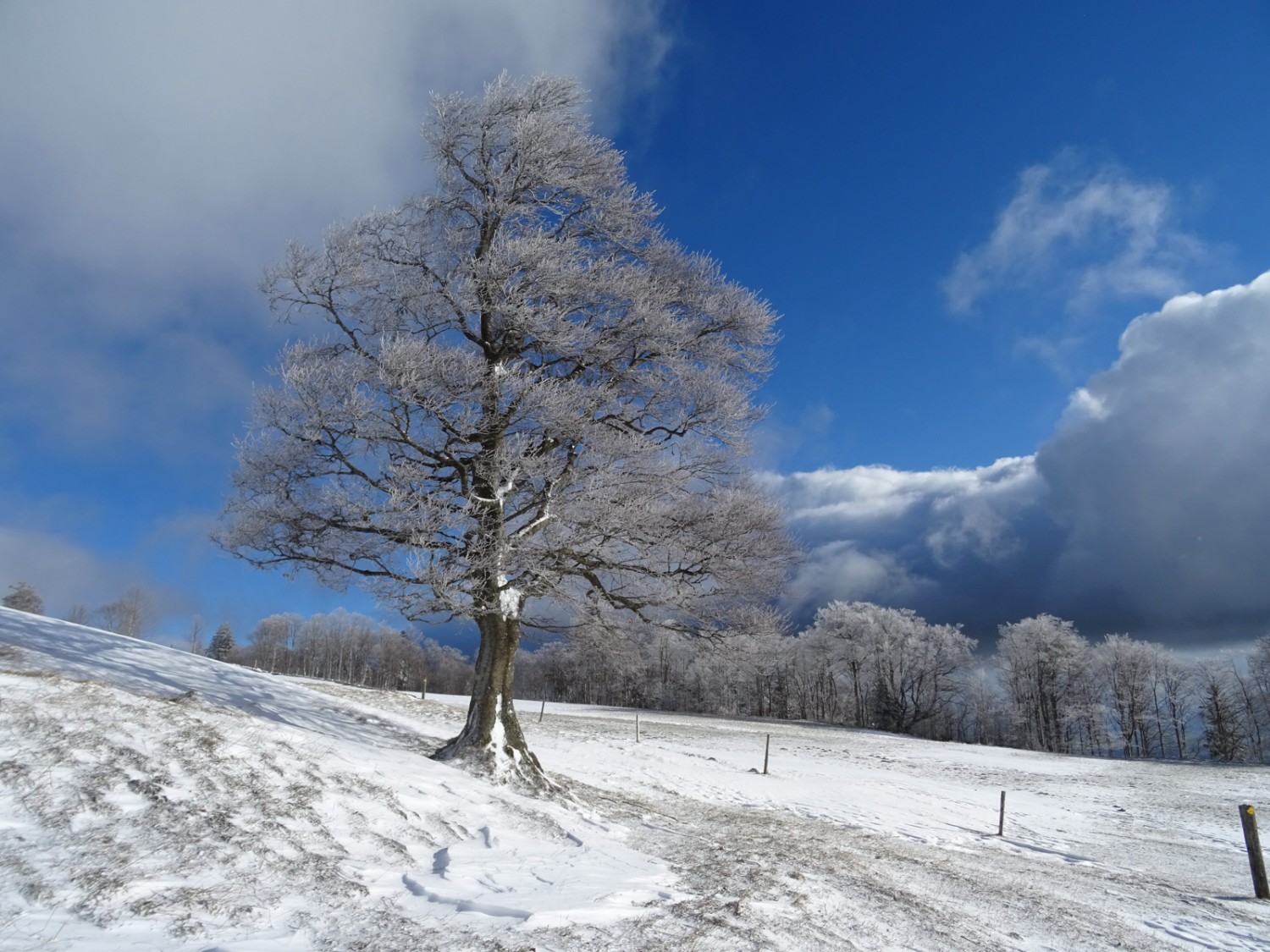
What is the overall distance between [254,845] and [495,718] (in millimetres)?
5740

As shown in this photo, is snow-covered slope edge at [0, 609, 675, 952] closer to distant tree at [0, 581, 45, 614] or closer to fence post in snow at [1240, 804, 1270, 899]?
fence post in snow at [1240, 804, 1270, 899]

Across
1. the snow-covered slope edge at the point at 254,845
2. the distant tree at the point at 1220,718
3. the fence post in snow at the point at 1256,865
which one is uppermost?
the distant tree at the point at 1220,718

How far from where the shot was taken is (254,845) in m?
5.11

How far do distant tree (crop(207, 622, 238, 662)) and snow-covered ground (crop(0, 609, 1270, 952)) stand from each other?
317 ft

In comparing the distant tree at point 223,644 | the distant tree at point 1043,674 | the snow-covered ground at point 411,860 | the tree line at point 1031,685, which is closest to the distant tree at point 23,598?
the tree line at point 1031,685

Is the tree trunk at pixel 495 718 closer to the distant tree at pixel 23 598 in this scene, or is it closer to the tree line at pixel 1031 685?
the tree line at pixel 1031 685

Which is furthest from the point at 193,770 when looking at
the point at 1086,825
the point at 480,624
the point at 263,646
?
the point at 263,646

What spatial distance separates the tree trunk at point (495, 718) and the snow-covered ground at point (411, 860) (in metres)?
0.77

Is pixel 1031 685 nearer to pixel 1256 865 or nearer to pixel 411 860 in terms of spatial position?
pixel 1256 865

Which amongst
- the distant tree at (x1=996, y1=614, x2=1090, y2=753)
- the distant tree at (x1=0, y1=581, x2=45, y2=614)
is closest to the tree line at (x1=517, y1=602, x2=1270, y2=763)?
the distant tree at (x1=996, y1=614, x2=1090, y2=753)

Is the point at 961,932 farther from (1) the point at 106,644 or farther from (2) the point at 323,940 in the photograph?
(1) the point at 106,644

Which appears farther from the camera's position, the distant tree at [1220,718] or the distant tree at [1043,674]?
the distant tree at [1043,674]

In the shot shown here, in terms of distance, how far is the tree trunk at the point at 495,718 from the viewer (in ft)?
33.6

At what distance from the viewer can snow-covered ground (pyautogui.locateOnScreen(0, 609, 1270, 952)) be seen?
4.15m
